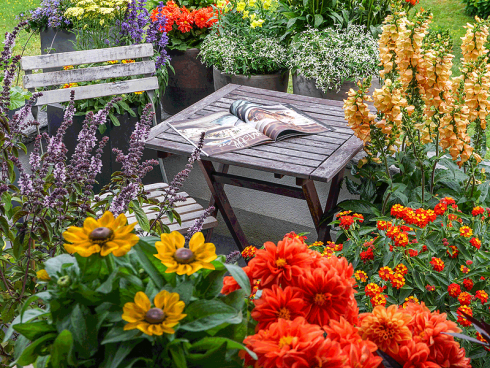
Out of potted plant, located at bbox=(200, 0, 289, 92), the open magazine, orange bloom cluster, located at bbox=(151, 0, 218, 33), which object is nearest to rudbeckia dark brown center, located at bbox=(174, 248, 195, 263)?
the open magazine

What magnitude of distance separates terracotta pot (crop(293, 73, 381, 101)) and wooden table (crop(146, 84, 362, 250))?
1.94 ft

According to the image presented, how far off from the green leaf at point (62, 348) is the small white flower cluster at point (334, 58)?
116 inches

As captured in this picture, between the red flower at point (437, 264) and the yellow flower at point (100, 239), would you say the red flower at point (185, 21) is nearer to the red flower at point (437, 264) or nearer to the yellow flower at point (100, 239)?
the red flower at point (437, 264)

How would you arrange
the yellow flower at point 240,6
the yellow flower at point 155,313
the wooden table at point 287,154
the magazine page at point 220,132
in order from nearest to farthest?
1. the yellow flower at point 155,313
2. the wooden table at point 287,154
3. the magazine page at point 220,132
4. the yellow flower at point 240,6

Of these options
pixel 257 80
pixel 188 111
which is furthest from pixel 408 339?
pixel 257 80

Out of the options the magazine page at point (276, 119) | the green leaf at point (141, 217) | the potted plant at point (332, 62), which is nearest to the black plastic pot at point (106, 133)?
the magazine page at point (276, 119)

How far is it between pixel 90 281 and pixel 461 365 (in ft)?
2.02

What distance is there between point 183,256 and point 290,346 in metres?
0.20

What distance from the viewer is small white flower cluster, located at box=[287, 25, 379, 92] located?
344cm

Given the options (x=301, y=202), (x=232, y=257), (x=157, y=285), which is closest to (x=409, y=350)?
(x=157, y=285)

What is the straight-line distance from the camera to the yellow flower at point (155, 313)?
2.27ft

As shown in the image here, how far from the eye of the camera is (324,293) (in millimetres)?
850

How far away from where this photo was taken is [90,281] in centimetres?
77

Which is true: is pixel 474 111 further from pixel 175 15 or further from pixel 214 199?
pixel 175 15
